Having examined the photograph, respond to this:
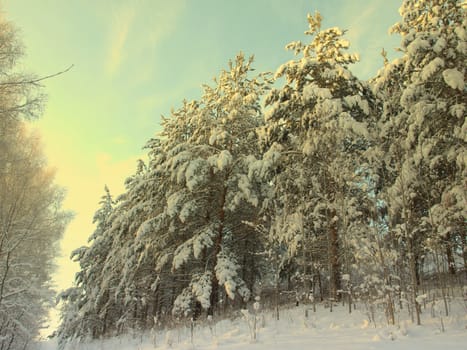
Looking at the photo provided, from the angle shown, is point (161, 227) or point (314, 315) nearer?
point (314, 315)

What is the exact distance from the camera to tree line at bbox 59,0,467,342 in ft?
28.7

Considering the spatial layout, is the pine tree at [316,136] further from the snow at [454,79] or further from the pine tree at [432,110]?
the snow at [454,79]

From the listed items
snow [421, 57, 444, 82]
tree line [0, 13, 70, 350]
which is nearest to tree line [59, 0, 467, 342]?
snow [421, 57, 444, 82]

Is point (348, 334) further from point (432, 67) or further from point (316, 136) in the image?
point (432, 67)

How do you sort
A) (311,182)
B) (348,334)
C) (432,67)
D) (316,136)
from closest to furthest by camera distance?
1. (348,334)
2. (432,67)
3. (316,136)
4. (311,182)

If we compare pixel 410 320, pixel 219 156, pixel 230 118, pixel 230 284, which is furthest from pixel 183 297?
pixel 410 320

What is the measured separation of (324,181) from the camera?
11.1m

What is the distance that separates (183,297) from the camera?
40.8 feet

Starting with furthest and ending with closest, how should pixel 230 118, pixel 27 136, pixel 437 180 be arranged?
1. pixel 27 136
2. pixel 230 118
3. pixel 437 180

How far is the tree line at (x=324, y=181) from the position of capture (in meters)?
8.75

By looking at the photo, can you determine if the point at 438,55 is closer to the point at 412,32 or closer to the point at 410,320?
the point at 412,32

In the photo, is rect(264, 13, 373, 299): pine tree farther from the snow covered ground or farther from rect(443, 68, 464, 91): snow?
the snow covered ground

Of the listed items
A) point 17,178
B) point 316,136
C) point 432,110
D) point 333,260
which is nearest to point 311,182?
point 316,136

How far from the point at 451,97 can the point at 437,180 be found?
2.50 m
